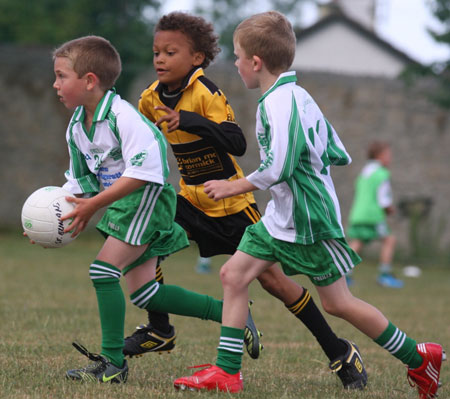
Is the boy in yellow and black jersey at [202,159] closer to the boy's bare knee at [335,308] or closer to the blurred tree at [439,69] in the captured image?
the boy's bare knee at [335,308]

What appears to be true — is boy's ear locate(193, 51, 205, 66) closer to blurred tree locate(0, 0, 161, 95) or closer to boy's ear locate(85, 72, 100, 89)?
boy's ear locate(85, 72, 100, 89)

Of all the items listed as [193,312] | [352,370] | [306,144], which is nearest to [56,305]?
[193,312]

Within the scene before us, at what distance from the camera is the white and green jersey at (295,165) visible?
3.44m

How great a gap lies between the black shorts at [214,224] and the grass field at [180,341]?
69 centimetres

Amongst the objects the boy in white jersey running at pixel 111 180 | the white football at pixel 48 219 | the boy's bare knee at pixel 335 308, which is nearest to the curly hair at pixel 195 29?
the boy in white jersey running at pixel 111 180

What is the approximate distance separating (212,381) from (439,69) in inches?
443

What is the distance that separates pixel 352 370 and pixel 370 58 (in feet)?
105

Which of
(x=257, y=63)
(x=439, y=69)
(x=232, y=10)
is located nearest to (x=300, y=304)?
(x=257, y=63)

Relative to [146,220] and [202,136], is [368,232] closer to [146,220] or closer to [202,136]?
[202,136]

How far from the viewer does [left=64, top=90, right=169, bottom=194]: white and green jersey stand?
3.68m

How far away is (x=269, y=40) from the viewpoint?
3.62 metres

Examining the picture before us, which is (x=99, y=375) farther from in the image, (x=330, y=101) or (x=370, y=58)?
(x=370, y=58)

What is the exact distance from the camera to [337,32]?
3491cm

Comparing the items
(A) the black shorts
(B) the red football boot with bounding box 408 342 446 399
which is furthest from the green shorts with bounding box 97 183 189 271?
(B) the red football boot with bounding box 408 342 446 399
